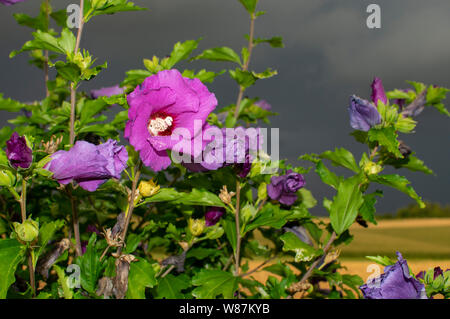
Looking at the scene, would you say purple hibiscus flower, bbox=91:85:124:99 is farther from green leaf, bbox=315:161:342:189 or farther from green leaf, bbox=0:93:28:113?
green leaf, bbox=315:161:342:189

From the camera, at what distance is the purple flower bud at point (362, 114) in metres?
1.60

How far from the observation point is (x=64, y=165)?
1192 millimetres

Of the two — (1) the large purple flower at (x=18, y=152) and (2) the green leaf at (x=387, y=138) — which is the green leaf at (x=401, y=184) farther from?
(1) the large purple flower at (x=18, y=152)

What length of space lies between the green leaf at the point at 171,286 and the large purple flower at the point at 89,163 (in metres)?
0.63

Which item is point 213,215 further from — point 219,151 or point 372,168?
point 372,168

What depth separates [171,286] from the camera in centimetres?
169

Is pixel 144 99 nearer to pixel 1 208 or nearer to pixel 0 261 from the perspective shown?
pixel 0 261

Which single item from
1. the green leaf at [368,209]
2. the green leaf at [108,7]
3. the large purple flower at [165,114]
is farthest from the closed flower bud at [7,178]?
the green leaf at [368,209]

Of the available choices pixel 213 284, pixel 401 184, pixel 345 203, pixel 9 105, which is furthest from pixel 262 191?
pixel 9 105

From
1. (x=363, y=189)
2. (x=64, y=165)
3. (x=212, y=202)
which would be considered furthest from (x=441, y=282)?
(x=64, y=165)

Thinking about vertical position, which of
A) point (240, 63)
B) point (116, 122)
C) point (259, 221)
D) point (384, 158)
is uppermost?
point (240, 63)

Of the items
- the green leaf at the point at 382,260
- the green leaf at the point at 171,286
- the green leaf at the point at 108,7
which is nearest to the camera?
the green leaf at the point at 382,260

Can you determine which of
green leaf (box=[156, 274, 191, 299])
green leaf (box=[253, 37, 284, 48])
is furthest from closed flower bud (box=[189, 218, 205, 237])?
green leaf (box=[253, 37, 284, 48])
